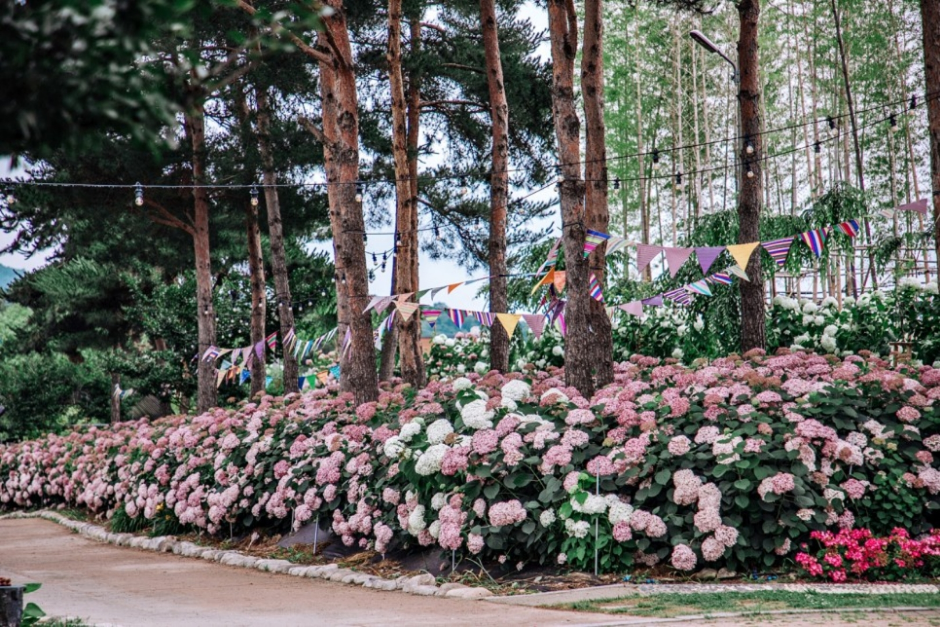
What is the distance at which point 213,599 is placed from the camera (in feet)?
21.5

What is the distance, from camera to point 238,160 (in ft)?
49.5

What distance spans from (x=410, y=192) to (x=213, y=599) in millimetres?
9537

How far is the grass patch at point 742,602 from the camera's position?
5141mm

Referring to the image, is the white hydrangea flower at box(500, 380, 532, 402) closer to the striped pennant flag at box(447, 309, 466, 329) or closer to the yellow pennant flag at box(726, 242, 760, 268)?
the yellow pennant flag at box(726, 242, 760, 268)

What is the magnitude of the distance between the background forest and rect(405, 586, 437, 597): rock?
4044mm

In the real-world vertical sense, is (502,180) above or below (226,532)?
above

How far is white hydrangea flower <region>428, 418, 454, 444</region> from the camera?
744cm

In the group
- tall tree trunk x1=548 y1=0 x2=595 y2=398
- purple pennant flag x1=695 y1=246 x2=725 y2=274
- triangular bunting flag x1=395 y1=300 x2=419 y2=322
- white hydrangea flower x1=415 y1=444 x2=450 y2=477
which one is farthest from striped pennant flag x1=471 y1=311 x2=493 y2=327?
white hydrangea flower x1=415 y1=444 x2=450 y2=477

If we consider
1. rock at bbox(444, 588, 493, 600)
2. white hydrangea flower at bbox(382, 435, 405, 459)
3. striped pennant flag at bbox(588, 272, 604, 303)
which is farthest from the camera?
striped pennant flag at bbox(588, 272, 604, 303)

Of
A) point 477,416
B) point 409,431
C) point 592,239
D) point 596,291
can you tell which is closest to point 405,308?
point 596,291

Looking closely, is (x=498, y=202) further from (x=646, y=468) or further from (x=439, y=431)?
(x=646, y=468)

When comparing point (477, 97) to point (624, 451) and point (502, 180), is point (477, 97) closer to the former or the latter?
point (502, 180)

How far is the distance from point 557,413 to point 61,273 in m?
17.9

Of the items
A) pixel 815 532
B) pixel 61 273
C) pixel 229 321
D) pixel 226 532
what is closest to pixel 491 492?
pixel 815 532
